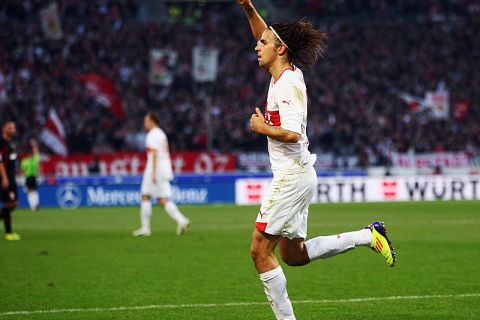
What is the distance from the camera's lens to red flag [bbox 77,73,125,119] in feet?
125

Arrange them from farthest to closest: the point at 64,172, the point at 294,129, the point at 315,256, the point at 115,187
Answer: the point at 64,172 < the point at 115,187 < the point at 315,256 < the point at 294,129

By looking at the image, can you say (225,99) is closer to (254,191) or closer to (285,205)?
(254,191)

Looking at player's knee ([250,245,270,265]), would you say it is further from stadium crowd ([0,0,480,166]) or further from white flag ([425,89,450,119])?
white flag ([425,89,450,119])

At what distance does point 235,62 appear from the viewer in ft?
143

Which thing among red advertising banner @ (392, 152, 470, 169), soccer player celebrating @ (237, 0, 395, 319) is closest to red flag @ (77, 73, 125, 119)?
red advertising banner @ (392, 152, 470, 169)

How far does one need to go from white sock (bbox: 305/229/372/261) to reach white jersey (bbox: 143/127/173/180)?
391 inches

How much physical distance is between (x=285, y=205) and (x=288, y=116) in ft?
2.28

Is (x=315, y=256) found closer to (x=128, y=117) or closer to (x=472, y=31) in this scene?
(x=128, y=117)

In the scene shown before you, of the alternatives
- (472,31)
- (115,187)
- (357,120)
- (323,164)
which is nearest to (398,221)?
(115,187)

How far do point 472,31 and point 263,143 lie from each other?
1560 cm

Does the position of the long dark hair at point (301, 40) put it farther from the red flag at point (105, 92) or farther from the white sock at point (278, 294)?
the red flag at point (105, 92)

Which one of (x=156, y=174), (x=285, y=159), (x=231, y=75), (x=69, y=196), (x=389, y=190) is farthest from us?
(x=231, y=75)

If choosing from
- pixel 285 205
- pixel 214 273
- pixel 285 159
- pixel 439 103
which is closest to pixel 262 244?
pixel 285 205

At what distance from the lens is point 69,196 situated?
29391mm
